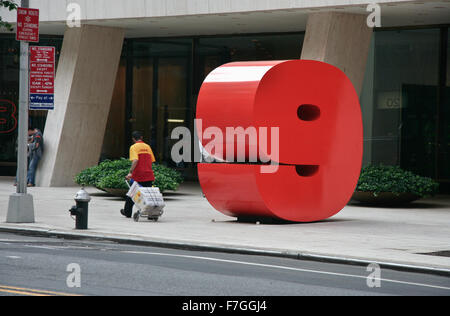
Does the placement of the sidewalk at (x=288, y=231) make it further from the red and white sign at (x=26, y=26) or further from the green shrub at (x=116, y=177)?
the red and white sign at (x=26, y=26)

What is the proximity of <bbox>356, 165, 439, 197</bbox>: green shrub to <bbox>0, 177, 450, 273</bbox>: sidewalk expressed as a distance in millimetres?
495

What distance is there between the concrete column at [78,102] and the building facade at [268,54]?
0.03 metres

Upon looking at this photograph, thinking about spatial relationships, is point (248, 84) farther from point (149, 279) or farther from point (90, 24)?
point (90, 24)

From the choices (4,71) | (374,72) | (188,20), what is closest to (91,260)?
(188,20)

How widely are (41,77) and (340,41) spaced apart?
1016cm

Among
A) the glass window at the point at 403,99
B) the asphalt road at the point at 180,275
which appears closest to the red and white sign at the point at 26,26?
the asphalt road at the point at 180,275

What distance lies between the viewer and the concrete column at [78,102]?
27.1 meters

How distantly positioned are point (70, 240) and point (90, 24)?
1397cm

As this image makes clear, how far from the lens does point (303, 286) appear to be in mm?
9750

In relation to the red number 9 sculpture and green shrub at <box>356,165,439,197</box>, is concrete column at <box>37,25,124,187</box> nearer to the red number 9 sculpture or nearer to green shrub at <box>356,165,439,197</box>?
green shrub at <box>356,165,439,197</box>

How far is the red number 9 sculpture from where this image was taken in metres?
16.4

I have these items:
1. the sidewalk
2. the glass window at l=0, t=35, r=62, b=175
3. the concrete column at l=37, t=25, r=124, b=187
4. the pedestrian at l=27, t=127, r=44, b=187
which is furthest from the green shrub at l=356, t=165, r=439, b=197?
the glass window at l=0, t=35, r=62, b=175

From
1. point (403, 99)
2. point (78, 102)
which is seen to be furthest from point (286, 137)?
point (78, 102)

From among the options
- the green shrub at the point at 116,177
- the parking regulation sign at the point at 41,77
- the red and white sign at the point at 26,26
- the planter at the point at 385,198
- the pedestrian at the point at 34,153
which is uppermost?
the red and white sign at the point at 26,26
